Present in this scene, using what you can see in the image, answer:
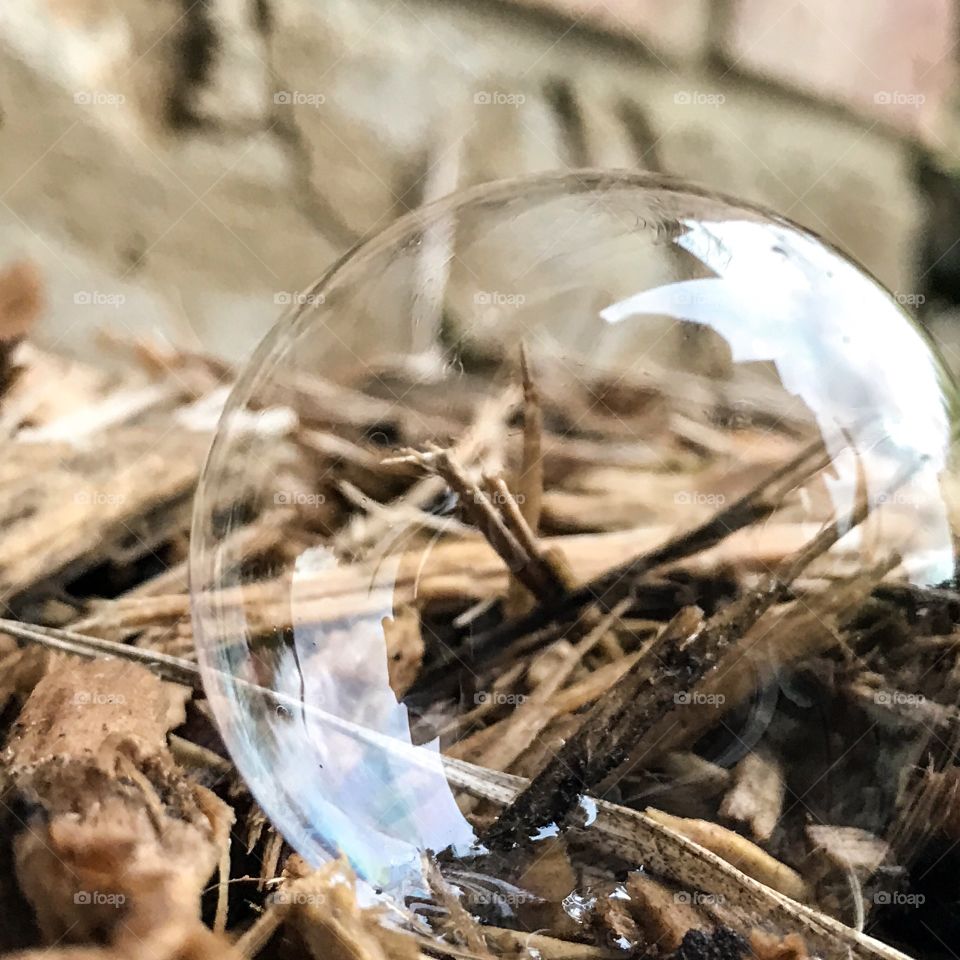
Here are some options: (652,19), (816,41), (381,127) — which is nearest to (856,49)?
(816,41)

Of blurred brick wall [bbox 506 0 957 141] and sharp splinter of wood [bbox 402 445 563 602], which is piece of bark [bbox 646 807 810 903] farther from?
blurred brick wall [bbox 506 0 957 141]

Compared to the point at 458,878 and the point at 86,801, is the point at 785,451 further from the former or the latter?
the point at 86,801

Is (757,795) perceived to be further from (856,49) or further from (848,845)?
(856,49)

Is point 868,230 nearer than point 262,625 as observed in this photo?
No

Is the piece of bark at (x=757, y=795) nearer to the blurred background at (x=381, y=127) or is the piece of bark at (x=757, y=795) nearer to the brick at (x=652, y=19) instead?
the blurred background at (x=381, y=127)

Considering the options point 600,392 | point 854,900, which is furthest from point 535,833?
point 600,392
